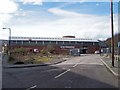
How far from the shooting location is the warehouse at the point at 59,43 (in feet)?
479

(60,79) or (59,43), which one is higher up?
(59,43)

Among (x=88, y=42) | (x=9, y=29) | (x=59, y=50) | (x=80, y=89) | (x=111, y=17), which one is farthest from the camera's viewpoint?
(x=88, y=42)

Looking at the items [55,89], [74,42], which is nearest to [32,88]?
[55,89]

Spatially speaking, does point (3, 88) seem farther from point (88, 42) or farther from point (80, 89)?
point (88, 42)

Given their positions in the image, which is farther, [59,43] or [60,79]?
[59,43]

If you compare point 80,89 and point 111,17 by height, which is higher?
point 111,17

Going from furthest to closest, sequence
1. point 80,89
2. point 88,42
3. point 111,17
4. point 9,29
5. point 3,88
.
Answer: point 88,42 < point 9,29 < point 111,17 < point 3,88 < point 80,89

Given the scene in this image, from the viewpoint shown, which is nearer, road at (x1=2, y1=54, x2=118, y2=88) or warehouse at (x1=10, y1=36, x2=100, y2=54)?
road at (x1=2, y1=54, x2=118, y2=88)

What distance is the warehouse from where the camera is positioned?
146 metres

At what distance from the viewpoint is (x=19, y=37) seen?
152875mm

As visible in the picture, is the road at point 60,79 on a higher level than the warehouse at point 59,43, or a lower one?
lower

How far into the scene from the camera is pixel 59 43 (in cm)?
14788

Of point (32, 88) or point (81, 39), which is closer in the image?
point (32, 88)

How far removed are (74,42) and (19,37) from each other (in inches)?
1161
